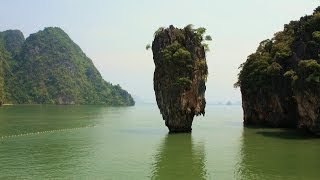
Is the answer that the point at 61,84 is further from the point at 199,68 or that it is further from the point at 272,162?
the point at 272,162

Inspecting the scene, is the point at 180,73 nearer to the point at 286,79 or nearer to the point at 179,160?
the point at 286,79

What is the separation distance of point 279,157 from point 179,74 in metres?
18.6

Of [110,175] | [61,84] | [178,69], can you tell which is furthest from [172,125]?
[61,84]

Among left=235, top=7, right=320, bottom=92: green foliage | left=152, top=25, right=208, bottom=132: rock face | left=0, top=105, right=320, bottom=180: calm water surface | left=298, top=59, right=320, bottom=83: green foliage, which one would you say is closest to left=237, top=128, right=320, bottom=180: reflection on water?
left=0, top=105, right=320, bottom=180: calm water surface

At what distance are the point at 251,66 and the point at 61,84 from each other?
469ft

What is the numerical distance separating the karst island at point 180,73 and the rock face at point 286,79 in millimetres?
9844

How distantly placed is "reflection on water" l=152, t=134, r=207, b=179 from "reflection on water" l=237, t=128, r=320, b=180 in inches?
112

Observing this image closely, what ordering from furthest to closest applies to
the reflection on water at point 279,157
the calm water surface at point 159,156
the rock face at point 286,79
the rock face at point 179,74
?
the rock face at point 179,74, the rock face at point 286,79, the calm water surface at point 159,156, the reflection on water at point 279,157

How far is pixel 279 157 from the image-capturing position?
31688 millimetres

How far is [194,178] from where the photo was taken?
24.6 metres

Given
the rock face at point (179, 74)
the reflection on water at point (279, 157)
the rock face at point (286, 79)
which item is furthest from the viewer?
the rock face at point (179, 74)

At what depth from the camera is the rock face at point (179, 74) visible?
47.4 m

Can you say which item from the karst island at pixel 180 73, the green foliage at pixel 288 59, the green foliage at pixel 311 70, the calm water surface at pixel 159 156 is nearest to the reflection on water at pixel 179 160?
the calm water surface at pixel 159 156

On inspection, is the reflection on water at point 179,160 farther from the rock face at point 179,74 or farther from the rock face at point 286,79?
the rock face at point 286,79
